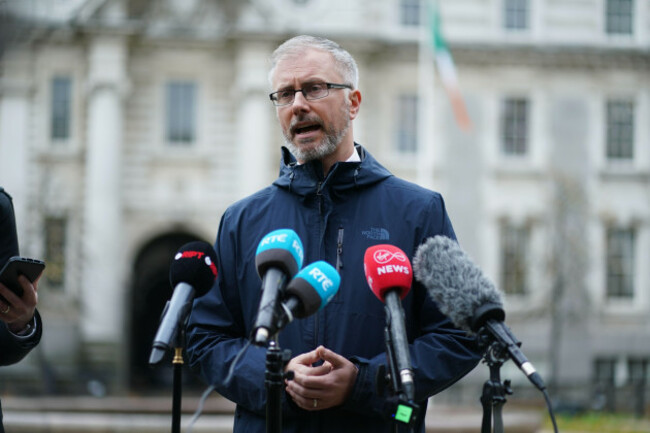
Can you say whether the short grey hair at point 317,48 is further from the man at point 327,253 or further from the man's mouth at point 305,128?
the man's mouth at point 305,128

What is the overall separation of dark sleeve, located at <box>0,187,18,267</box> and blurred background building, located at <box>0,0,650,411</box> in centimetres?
2525

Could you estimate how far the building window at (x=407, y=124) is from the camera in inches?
1244

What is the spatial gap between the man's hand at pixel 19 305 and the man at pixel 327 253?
66 centimetres

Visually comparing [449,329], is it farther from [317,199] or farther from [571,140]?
[571,140]

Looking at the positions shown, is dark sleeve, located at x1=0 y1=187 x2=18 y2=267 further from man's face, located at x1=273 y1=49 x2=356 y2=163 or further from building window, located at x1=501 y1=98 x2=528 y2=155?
building window, located at x1=501 y1=98 x2=528 y2=155

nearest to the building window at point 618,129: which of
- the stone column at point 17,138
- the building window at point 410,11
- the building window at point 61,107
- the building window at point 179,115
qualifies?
the building window at point 410,11

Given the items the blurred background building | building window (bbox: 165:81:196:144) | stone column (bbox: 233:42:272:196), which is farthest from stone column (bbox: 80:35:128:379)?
stone column (bbox: 233:42:272:196)

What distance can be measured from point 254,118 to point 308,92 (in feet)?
84.8

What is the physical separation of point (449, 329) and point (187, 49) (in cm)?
2806

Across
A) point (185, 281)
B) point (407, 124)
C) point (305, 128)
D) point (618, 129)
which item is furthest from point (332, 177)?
point (618, 129)

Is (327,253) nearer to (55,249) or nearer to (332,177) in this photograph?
(332,177)

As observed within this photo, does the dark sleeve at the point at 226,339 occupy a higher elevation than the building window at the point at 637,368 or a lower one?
higher

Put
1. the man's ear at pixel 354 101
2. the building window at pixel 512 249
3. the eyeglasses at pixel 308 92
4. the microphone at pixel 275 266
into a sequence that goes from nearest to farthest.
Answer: the microphone at pixel 275 266, the eyeglasses at pixel 308 92, the man's ear at pixel 354 101, the building window at pixel 512 249

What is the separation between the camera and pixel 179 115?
31.0m
